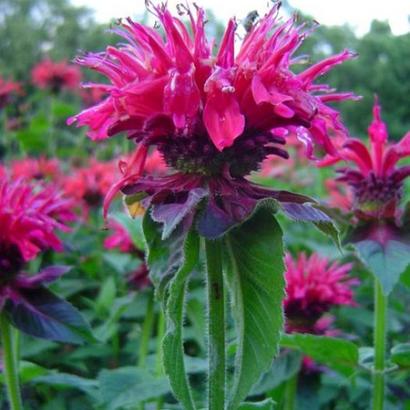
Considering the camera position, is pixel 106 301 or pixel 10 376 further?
pixel 106 301

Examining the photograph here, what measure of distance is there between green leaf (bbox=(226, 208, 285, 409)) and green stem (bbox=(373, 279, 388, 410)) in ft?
1.39

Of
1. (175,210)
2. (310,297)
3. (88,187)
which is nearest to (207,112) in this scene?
(175,210)

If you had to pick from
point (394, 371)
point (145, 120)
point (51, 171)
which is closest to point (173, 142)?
point (145, 120)

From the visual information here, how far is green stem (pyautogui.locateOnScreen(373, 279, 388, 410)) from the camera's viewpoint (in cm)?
126

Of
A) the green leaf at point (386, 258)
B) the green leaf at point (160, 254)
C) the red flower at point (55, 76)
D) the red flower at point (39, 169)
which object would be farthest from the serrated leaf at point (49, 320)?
the red flower at point (55, 76)

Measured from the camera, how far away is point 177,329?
0.90 m

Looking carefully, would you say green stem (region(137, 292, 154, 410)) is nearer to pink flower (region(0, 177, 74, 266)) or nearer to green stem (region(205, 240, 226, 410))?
pink flower (region(0, 177, 74, 266))

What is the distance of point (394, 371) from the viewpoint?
1245 mm

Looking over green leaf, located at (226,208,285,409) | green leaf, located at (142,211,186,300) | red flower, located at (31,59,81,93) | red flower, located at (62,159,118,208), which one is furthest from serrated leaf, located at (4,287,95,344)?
red flower, located at (31,59,81,93)

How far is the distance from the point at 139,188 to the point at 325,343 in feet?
1.44

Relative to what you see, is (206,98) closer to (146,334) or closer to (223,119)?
(223,119)

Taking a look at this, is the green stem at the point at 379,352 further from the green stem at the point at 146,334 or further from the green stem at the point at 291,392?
the green stem at the point at 146,334

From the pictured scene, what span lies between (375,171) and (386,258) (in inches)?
13.0

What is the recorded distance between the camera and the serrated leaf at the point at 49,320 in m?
1.20
